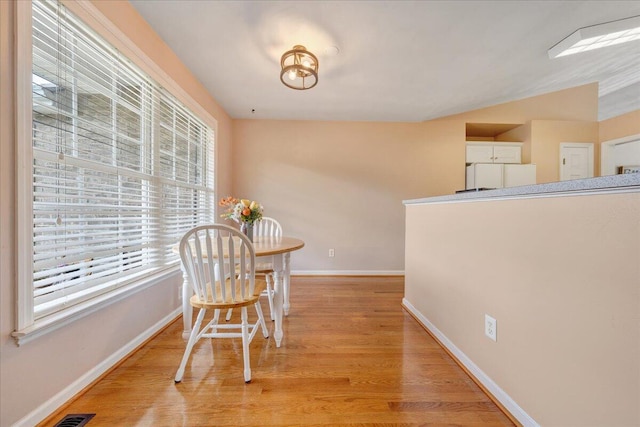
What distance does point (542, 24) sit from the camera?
1892 millimetres

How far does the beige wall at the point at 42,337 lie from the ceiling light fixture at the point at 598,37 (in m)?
3.54

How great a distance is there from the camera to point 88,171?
1326mm

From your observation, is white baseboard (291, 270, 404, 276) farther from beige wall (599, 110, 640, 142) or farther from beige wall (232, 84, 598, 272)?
beige wall (599, 110, 640, 142)

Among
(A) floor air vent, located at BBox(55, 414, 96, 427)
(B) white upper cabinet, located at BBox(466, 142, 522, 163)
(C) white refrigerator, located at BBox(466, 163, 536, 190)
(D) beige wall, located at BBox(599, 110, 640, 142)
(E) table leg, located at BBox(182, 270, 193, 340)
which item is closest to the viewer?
(A) floor air vent, located at BBox(55, 414, 96, 427)

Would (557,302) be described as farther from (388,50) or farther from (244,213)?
(388,50)

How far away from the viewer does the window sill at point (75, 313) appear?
97 centimetres

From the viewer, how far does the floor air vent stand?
105 cm

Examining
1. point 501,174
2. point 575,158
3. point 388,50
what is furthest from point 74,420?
point 575,158

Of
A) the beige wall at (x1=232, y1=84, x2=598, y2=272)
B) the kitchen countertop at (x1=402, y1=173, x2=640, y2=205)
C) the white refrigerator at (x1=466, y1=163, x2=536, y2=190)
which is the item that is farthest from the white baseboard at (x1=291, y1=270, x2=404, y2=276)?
the kitchen countertop at (x1=402, y1=173, x2=640, y2=205)

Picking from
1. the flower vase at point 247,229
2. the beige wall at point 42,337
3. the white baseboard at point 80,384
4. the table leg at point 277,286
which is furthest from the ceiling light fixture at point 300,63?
the white baseboard at point 80,384

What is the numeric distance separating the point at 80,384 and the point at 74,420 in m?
0.21

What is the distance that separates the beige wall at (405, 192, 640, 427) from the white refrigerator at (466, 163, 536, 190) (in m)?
2.46

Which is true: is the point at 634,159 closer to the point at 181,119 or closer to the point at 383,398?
the point at 383,398

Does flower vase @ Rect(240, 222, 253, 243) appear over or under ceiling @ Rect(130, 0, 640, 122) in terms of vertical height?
under
